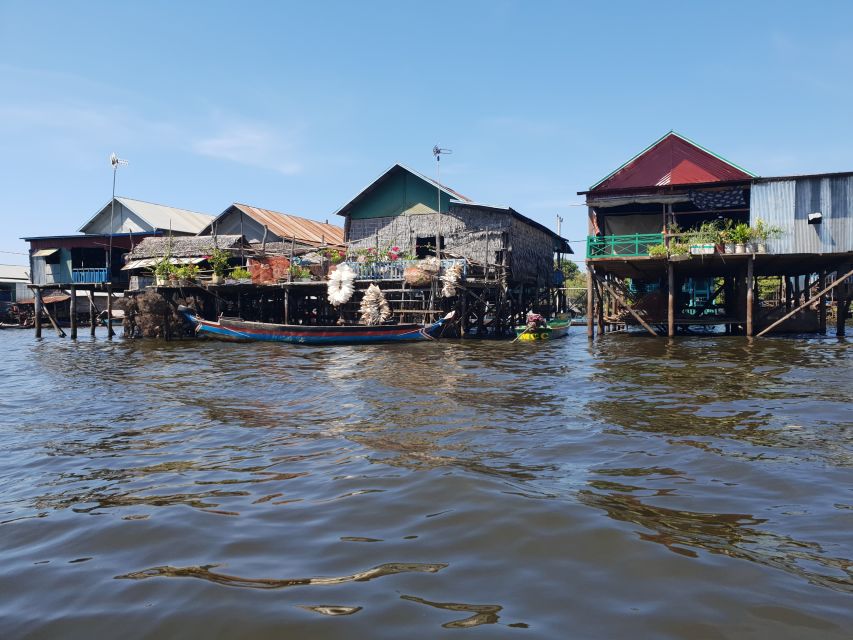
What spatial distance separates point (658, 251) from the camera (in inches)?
808

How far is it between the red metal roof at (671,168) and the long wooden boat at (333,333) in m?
8.03

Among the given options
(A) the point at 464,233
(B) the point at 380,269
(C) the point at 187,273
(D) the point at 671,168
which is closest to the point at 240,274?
(C) the point at 187,273

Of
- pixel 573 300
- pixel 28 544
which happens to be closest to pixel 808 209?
pixel 28 544

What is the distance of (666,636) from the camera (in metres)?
2.98

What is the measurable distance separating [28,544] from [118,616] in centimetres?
164

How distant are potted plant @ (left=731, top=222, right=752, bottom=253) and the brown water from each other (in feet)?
34.5

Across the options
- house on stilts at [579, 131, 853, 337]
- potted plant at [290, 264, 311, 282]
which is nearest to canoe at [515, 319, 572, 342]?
house on stilts at [579, 131, 853, 337]

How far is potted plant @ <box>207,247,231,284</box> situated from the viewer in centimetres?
2727

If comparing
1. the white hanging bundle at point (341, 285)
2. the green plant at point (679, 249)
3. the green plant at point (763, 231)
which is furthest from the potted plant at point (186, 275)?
the green plant at point (763, 231)

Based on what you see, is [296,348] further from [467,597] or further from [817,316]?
[817,316]

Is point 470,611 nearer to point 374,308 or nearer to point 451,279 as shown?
point 451,279

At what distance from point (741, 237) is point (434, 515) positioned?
18.8 meters

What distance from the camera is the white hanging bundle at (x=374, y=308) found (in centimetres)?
2395

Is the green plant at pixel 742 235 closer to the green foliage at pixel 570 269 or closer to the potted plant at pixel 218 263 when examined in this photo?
the potted plant at pixel 218 263
